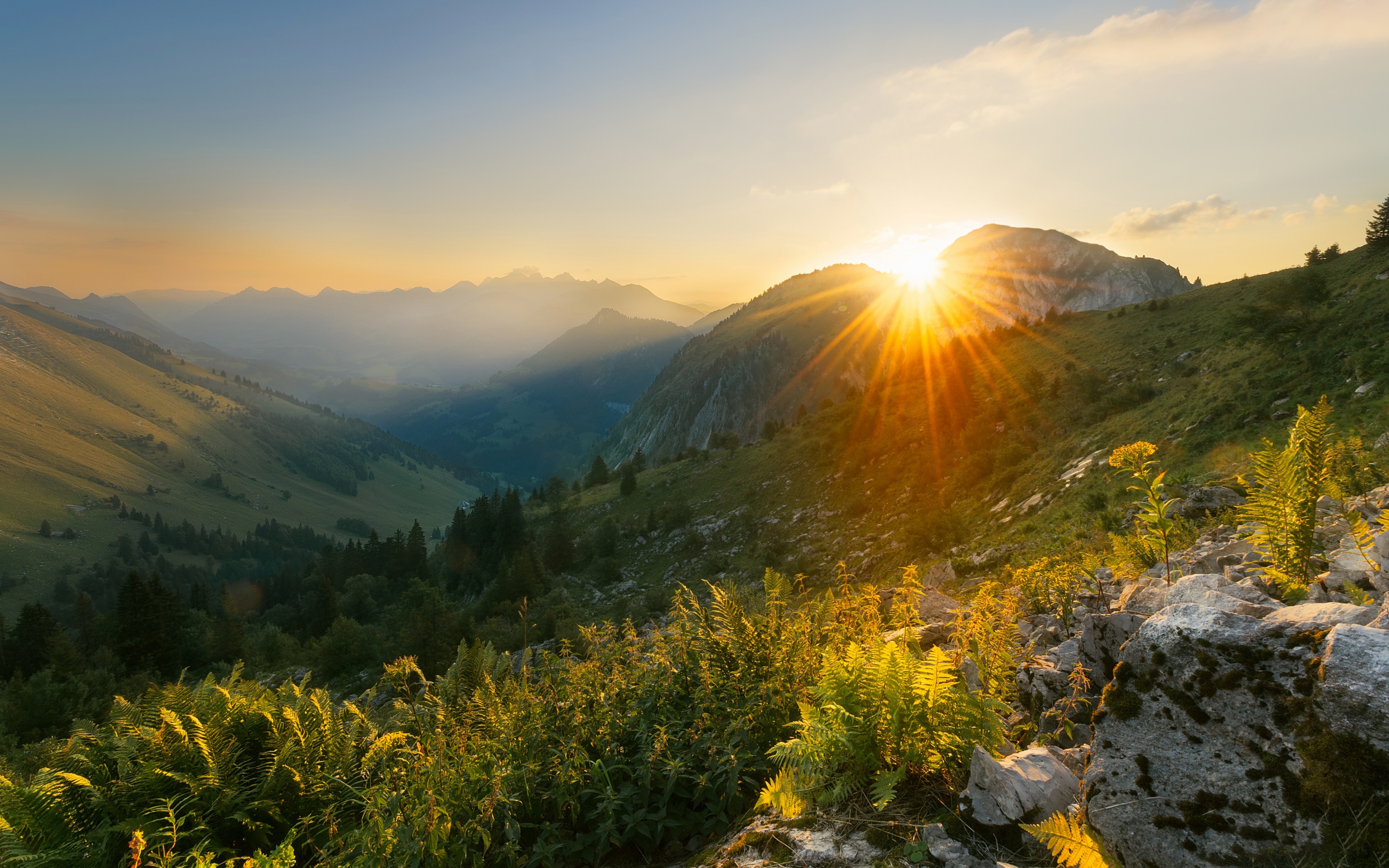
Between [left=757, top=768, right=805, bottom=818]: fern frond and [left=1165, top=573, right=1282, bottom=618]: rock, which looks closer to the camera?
[left=1165, top=573, right=1282, bottom=618]: rock

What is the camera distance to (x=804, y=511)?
45.5 m

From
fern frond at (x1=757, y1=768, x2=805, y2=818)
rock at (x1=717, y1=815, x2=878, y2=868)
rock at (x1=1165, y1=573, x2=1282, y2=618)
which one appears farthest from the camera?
fern frond at (x1=757, y1=768, x2=805, y2=818)

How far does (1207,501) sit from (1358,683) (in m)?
11.8

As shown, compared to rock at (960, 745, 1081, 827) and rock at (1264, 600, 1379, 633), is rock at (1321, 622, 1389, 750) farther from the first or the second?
rock at (960, 745, 1081, 827)

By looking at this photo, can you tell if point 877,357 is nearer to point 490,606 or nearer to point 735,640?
point 490,606

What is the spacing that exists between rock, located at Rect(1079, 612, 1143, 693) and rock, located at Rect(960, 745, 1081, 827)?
3.84 feet

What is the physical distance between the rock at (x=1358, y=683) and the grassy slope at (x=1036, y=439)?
598 inches

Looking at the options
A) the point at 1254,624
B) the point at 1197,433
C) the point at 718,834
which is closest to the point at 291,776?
the point at 718,834

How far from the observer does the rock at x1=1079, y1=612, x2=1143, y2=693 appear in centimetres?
473

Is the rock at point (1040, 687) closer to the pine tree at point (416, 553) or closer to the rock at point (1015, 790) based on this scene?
the rock at point (1015, 790)

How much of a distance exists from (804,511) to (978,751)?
4260 centimetres

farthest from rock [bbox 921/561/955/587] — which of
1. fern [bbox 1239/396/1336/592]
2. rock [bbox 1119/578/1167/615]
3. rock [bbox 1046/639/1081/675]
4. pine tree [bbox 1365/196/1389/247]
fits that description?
pine tree [bbox 1365/196/1389/247]

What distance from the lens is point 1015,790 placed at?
354cm

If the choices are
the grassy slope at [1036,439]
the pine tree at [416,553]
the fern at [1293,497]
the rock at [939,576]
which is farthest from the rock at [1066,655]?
the pine tree at [416,553]
